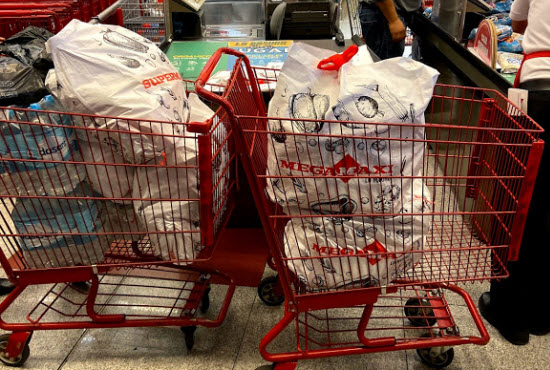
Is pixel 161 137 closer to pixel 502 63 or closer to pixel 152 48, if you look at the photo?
pixel 152 48

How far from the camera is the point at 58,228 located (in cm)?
173

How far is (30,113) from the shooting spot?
5.15 ft

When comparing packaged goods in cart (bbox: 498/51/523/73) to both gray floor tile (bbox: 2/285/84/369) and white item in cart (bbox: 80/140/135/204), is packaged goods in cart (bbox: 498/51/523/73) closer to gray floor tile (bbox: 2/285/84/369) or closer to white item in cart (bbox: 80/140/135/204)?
white item in cart (bbox: 80/140/135/204)

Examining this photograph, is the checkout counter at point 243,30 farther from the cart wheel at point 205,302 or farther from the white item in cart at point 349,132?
the white item in cart at point 349,132

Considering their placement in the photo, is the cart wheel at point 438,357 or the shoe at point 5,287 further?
the shoe at point 5,287

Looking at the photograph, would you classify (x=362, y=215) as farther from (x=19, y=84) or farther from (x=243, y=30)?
(x=243, y=30)

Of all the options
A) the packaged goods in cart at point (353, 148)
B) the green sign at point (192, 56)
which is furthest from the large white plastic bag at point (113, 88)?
the green sign at point (192, 56)

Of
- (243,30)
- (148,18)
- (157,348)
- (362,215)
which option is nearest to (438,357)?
(362,215)

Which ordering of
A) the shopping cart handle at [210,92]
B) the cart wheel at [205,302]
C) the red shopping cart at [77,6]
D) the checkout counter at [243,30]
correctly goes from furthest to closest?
the red shopping cart at [77,6]
the checkout counter at [243,30]
the cart wheel at [205,302]
the shopping cart handle at [210,92]

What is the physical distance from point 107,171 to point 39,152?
0.22m

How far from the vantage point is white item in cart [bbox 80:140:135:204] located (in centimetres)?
165

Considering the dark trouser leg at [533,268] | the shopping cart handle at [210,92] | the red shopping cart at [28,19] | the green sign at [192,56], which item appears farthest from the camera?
the green sign at [192,56]

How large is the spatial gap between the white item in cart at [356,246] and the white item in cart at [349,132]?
0.05m

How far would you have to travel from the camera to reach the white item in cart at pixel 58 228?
5.58 ft
